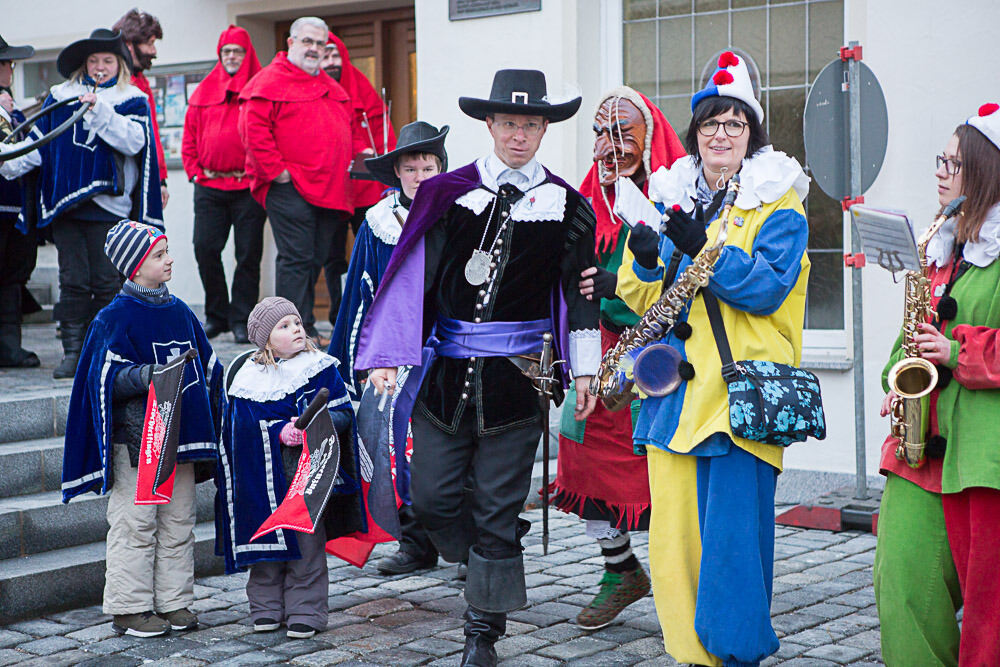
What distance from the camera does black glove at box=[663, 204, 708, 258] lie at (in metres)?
3.59

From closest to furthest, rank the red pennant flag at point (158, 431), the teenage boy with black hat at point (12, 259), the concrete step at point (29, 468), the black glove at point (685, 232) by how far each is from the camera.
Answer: the black glove at point (685, 232)
the red pennant flag at point (158, 431)
the concrete step at point (29, 468)
the teenage boy with black hat at point (12, 259)

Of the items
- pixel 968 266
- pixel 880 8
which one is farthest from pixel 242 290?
pixel 968 266

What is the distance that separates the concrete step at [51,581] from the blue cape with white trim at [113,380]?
0.46m

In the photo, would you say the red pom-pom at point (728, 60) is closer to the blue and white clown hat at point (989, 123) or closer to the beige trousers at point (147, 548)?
the blue and white clown hat at point (989, 123)

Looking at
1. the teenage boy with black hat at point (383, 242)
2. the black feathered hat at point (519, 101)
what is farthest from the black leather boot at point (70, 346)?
the black feathered hat at point (519, 101)

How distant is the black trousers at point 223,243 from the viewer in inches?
338

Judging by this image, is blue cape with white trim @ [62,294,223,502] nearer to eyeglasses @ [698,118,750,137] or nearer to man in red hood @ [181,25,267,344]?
eyeglasses @ [698,118,750,137]

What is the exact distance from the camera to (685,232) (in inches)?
141

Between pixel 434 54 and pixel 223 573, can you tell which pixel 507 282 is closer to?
pixel 223 573

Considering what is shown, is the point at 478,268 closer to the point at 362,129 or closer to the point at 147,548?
the point at 147,548

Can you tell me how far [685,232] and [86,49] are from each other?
4.13m

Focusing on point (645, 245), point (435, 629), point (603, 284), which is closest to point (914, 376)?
point (645, 245)

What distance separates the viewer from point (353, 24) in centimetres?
1000

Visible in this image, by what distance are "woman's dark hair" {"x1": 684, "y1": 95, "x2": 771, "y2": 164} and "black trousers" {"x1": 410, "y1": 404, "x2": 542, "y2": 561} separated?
3.84 ft
